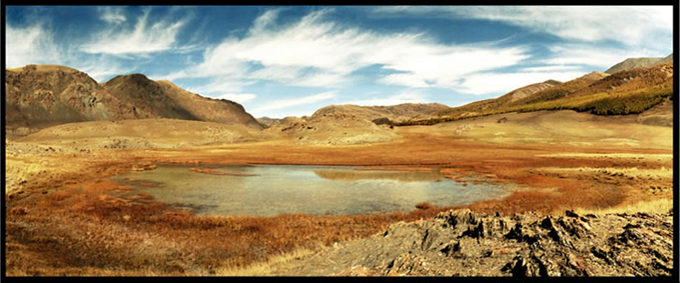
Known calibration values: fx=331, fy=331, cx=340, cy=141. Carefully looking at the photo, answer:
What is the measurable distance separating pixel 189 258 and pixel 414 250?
8.69 m

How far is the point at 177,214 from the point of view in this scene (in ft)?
65.1

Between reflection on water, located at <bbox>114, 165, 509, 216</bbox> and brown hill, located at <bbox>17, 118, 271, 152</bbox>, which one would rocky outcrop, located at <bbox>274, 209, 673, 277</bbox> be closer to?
reflection on water, located at <bbox>114, 165, 509, 216</bbox>

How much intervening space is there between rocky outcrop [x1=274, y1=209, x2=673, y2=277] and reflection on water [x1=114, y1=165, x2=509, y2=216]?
28.3 ft

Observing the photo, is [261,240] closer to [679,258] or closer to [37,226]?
[37,226]

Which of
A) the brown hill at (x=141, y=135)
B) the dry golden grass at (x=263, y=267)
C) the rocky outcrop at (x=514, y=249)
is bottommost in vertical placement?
the dry golden grass at (x=263, y=267)

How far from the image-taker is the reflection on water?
73.3ft

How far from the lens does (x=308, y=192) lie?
1102 inches

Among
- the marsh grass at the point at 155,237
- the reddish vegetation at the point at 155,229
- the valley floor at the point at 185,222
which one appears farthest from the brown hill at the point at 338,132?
the marsh grass at the point at 155,237

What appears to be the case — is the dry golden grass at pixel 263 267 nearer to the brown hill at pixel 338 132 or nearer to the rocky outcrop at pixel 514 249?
the rocky outcrop at pixel 514 249

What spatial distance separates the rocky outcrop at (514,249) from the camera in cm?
750

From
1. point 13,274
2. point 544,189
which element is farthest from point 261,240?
point 544,189

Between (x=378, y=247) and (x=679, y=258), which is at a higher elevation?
(x=679, y=258)

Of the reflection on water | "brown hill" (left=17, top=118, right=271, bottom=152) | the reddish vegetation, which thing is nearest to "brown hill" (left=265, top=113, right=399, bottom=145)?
"brown hill" (left=17, top=118, right=271, bottom=152)

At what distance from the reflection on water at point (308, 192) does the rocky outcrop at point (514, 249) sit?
861 centimetres
